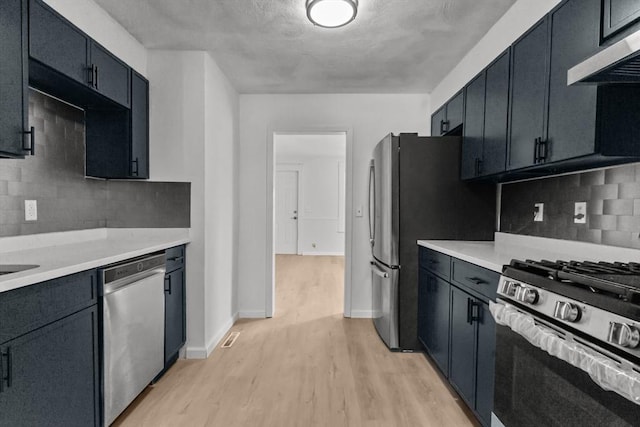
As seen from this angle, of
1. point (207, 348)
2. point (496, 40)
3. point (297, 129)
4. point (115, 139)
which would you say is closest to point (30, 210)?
point (115, 139)

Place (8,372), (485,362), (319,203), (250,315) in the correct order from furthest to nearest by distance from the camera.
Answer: (319,203), (250,315), (485,362), (8,372)

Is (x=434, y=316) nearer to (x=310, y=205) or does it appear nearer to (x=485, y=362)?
(x=485, y=362)

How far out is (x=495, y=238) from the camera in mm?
2744

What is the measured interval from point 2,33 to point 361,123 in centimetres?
294

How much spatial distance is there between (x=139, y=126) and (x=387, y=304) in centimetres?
237

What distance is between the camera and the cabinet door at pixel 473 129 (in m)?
2.52

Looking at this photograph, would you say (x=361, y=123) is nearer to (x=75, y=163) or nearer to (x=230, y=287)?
(x=230, y=287)

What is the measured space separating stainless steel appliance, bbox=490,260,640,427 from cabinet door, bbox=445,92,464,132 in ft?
5.75

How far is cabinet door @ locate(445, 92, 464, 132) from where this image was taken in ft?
9.53

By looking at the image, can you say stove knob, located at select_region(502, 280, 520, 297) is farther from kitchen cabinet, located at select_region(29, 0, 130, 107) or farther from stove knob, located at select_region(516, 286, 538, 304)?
kitchen cabinet, located at select_region(29, 0, 130, 107)

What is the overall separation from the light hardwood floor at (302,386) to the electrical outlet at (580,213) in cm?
125

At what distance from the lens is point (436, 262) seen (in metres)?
2.58

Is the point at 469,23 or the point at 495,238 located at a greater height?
the point at 469,23

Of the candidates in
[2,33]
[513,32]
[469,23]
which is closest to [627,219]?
[513,32]
